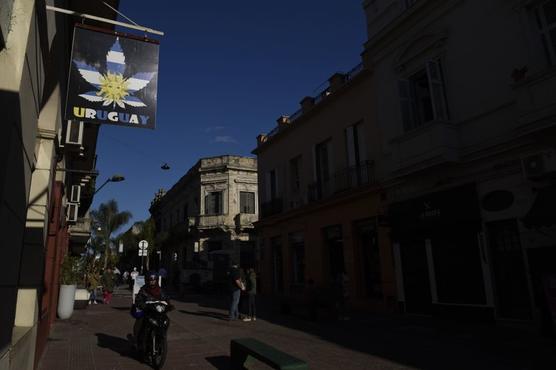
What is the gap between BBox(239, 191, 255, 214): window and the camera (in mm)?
36312

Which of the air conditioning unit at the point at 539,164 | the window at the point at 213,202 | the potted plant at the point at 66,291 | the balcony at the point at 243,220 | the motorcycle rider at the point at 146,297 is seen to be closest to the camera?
the motorcycle rider at the point at 146,297

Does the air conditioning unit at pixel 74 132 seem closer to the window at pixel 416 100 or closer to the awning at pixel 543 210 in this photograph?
the awning at pixel 543 210

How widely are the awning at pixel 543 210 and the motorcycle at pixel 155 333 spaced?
25.6 feet

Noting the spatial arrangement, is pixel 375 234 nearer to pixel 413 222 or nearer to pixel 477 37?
pixel 413 222

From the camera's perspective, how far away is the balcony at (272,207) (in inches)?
882

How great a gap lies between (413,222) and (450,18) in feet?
20.7

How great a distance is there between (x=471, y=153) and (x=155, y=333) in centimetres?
933

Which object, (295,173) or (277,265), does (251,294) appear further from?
(277,265)

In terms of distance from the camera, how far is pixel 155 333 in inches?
284

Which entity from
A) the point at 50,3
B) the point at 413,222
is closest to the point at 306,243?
the point at 413,222

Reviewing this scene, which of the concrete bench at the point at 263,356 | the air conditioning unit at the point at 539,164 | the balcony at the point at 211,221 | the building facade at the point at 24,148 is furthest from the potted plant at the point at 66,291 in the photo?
the balcony at the point at 211,221

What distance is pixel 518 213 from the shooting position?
33.6 feet

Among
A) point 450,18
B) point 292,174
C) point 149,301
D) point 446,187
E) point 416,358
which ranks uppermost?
point 450,18

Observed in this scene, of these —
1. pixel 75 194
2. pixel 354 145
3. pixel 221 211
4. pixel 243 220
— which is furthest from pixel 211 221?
pixel 75 194
